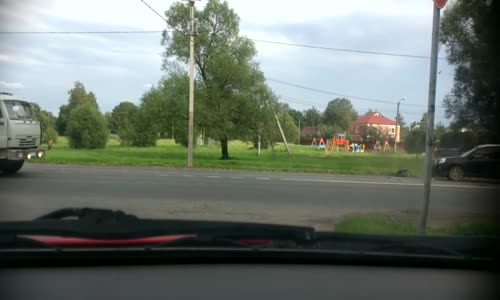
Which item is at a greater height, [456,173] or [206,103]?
[206,103]

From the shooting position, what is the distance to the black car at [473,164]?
37.2 ft

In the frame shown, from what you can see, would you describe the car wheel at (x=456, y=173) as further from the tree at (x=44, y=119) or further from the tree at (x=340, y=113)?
the tree at (x=44, y=119)

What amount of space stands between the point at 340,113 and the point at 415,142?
12.0 meters

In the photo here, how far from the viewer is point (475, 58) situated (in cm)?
842

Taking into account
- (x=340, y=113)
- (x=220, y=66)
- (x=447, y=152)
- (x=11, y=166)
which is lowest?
(x=11, y=166)

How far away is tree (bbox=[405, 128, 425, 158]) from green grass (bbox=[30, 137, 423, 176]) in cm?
41

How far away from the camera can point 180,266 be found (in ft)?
9.53

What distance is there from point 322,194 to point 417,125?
2754 millimetres

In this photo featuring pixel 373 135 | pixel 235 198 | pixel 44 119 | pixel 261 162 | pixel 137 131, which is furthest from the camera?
pixel 137 131

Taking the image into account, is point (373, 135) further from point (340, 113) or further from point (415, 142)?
point (415, 142)

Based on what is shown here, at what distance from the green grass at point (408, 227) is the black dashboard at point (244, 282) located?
309 centimetres

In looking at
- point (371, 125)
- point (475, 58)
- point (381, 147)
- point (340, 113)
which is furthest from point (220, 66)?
point (475, 58)

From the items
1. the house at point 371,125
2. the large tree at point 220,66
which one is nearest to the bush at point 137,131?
the large tree at point 220,66

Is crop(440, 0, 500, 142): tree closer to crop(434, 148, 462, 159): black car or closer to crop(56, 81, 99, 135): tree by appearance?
crop(434, 148, 462, 159): black car
